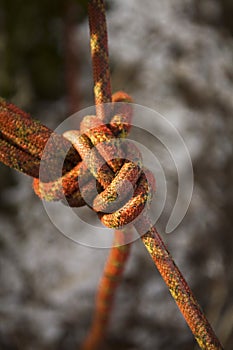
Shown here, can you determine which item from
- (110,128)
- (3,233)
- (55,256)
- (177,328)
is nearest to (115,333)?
(177,328)

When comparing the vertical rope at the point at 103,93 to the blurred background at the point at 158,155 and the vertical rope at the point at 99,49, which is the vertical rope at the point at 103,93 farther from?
the blurred background at the point at 158,155

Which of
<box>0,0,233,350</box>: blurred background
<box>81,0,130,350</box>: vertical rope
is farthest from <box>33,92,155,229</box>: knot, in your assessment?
<box>0,0,233,350</box>: blurred background

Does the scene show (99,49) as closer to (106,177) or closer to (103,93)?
(103,93)

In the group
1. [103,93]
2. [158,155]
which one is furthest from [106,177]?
[158,155]

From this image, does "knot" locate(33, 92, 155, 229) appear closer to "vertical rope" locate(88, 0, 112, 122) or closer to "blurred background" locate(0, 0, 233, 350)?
"vertical rope" locate(88, 0, 112, 122)

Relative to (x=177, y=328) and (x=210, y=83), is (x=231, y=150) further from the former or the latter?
(x=177, y=328)

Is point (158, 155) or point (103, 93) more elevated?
point (103, 93)

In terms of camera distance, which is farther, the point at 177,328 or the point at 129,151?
the point at 177,328
